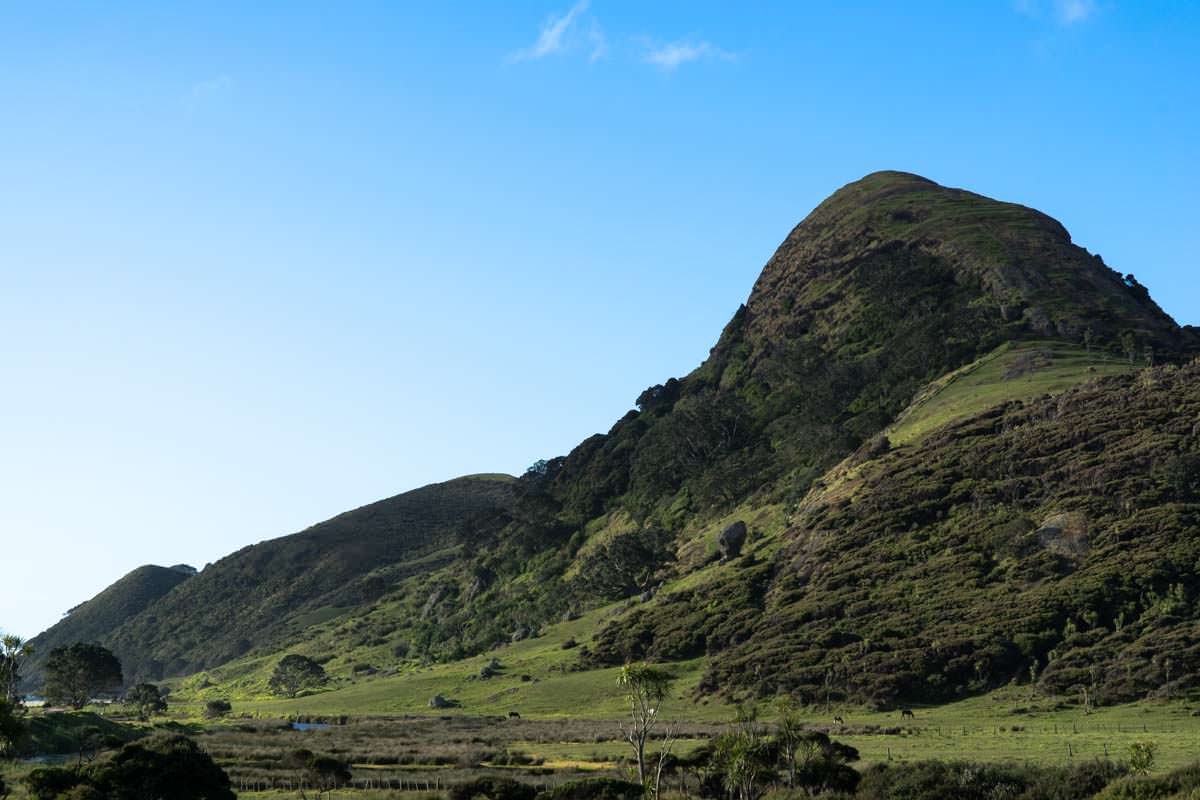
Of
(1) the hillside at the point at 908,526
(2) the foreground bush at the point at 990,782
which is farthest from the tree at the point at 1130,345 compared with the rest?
(2) the foreground bush at the point at 990,782

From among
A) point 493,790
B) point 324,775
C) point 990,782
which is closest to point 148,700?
point 324,775

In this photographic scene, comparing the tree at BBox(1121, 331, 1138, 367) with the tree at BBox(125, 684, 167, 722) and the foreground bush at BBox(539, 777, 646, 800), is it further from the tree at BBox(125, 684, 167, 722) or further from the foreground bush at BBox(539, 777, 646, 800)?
the tree at BBox(125, 684, 167, 722)

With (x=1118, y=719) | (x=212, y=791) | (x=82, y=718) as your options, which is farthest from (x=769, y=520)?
(x=212, y=791)

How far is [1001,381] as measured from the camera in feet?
491

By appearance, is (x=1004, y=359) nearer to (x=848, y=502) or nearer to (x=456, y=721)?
(x=848, y=502)

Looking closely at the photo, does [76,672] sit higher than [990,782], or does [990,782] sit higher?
[76,672]

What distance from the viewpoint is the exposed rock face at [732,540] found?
144250 millimetres

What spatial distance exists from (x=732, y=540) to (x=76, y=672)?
8461 centimetres

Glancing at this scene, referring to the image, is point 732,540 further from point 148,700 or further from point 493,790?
point 493,790

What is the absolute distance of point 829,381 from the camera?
191 m

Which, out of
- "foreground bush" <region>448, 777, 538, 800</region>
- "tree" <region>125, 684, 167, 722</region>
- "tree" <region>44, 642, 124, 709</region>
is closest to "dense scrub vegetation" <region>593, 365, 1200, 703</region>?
"foreground bush" <region>448, 777, 538, 800</region>

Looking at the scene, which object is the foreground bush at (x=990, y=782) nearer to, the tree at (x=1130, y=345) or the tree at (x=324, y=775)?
the tree at (x=324, y=775)

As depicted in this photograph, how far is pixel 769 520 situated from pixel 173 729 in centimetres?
8571

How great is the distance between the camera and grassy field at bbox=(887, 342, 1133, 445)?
456 ft
